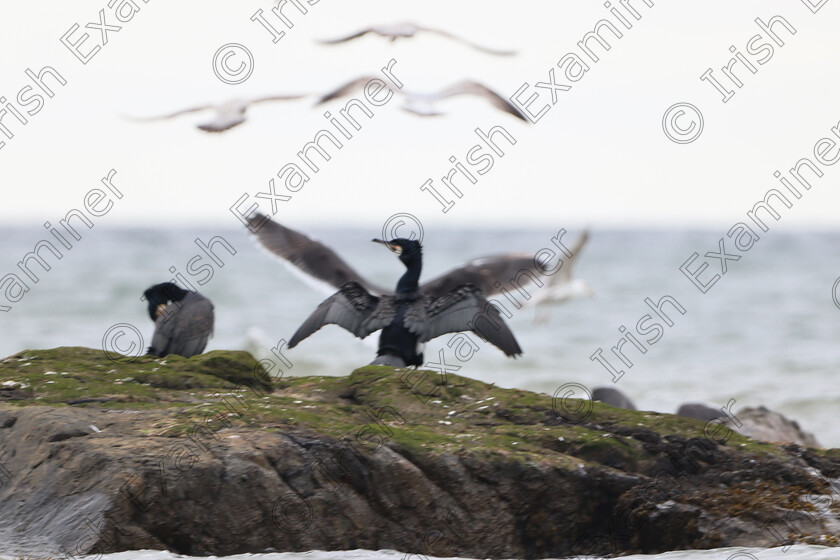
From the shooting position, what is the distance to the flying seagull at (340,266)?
345 inches

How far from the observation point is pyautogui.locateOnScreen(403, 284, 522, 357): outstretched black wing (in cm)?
744

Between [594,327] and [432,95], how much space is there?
1071 centimetres

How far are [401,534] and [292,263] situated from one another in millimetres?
4367

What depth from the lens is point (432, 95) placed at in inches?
381

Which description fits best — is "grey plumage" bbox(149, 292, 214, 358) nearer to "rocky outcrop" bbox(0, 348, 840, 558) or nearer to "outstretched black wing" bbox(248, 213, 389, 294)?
"rocky outcrop" bbox(0, 348, 840, 558)

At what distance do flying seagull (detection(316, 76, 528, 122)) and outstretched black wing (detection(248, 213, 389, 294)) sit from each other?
1214 millimetres

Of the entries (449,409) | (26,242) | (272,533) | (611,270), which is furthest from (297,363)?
(26,242)

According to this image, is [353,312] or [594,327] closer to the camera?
[353,312]

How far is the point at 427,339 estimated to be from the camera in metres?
7.59

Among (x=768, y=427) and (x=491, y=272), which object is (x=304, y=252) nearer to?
(x=491, y=272)

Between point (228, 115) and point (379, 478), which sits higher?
point (228, 115)

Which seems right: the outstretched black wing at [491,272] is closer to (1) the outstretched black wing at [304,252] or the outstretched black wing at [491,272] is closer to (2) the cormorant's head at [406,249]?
(2) the cormorant's head at [406,249]

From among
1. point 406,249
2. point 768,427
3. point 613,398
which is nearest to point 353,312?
point 406,249

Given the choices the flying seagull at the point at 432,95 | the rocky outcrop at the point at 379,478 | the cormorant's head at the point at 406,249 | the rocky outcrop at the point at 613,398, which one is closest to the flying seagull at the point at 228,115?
the flying seagull at the point at 432,95
